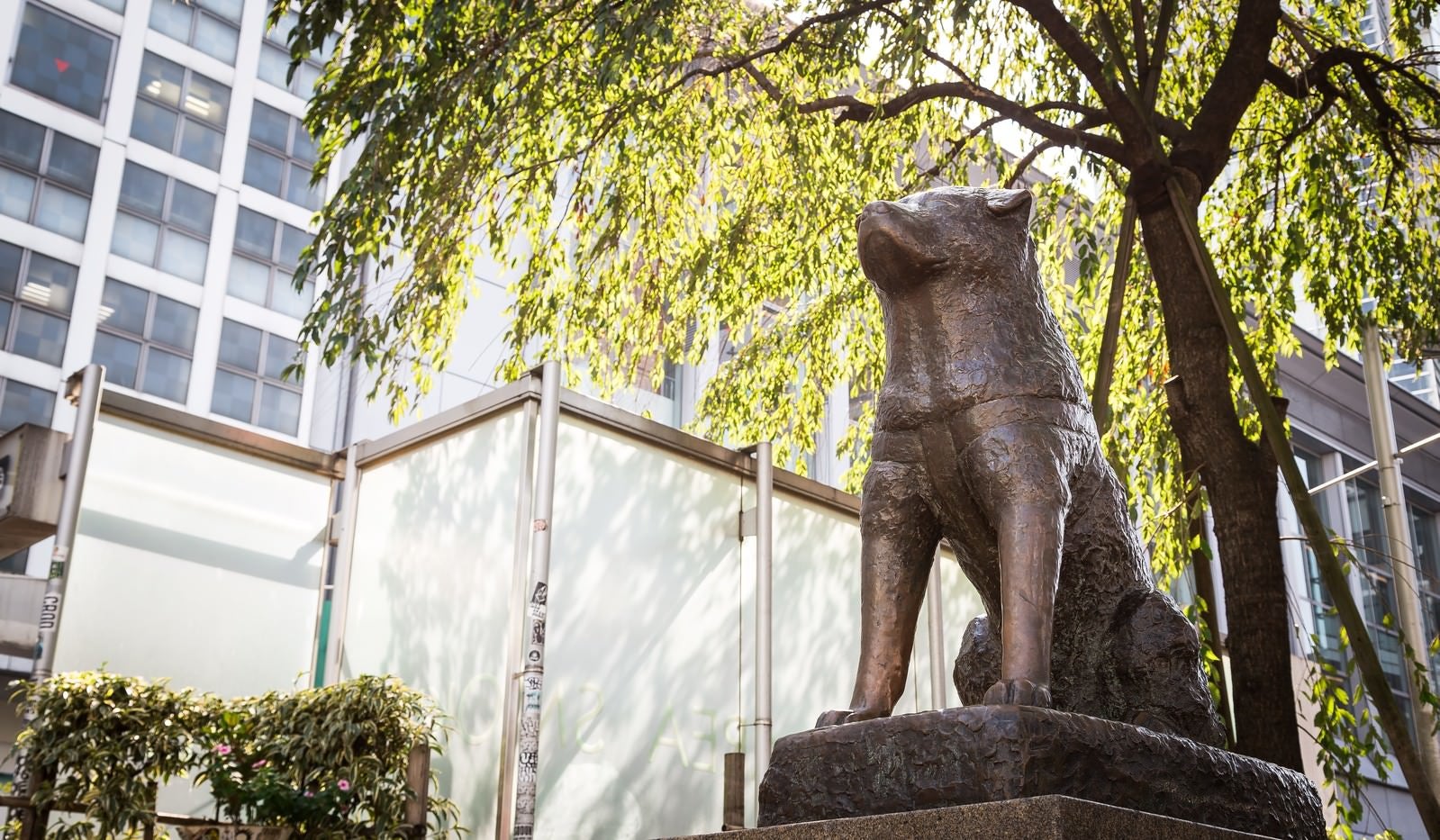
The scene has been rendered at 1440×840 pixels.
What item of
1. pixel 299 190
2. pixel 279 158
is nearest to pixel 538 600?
pixel 299 190

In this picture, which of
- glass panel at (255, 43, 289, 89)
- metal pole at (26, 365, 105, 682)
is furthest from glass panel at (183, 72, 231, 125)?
metal pole at (26, 365, 105, 682)

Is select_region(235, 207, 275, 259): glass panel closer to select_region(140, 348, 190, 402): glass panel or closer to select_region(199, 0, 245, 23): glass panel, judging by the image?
select_region(140, 348, 190, 402): glass panel

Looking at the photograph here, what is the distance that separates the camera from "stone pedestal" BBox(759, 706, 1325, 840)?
8.18 ft

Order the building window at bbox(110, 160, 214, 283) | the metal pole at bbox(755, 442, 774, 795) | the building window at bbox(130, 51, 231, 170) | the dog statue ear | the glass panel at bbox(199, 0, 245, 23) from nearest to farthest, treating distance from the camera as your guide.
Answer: the dog statue ear < the metal pole at bbox(755, 442, 774, 795) < the building window at bbox(110, 160, 214, 283) < the building window at bbox(130, 51, 231, 170) < the glass panel at bbox(199, 0, 245, 23)

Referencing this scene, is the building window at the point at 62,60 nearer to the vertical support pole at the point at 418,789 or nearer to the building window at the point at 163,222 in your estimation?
the building window at the point at 163,222

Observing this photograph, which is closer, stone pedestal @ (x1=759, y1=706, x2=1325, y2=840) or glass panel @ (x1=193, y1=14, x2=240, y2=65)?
stone pedestal @ (x1=759, y1=706, x2=1325, y2=840)

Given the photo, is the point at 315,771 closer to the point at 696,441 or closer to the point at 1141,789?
the point at 696,441

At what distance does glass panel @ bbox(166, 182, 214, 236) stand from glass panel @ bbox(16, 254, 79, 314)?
152cm

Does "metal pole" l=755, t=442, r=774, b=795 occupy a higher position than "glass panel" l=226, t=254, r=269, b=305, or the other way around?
"glass panel" l=226, t=254, r=269, b=305

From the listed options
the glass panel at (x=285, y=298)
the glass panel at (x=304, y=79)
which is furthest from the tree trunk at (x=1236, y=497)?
the glass panel at (x=304, y=79)

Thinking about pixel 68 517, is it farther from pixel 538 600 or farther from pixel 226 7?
pixel 226 7

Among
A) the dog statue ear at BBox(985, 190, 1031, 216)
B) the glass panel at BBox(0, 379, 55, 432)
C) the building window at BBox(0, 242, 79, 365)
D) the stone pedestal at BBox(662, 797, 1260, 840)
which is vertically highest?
the building window at BBox(0, 242, 79, 365)

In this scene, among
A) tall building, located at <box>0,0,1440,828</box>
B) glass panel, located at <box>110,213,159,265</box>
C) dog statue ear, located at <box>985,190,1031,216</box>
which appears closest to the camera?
dog statue ear, located at <box>985,190,1031,216</box>

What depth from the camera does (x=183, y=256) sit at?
16734 mm
